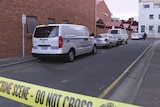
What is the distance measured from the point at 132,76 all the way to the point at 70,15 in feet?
46.9

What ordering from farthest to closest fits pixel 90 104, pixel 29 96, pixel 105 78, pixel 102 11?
1. pixel 102 11
2. pixel 105 78
3. pixel 29 96
4. pixel 90 104

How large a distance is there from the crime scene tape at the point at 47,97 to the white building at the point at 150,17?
66.6 m

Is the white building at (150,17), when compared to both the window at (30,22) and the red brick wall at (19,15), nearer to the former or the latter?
the red brick wall at (19,15)

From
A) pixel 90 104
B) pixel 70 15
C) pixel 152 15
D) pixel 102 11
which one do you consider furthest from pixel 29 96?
pixel 152 15

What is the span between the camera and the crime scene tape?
327cm

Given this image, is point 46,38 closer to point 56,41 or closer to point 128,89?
point 56,41

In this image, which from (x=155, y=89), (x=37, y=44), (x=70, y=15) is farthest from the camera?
(x=70, y=15)

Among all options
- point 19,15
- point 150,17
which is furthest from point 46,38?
point 150,17

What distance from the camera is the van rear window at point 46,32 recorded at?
13242mm

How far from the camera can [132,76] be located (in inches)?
395

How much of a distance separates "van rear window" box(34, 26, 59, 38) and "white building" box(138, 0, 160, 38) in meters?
57.8

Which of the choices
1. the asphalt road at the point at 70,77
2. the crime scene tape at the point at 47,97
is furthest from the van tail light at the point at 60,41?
the crime scene tape at the point at 47,97

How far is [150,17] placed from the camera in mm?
68562

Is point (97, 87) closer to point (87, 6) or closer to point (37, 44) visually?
point (37, 44)
